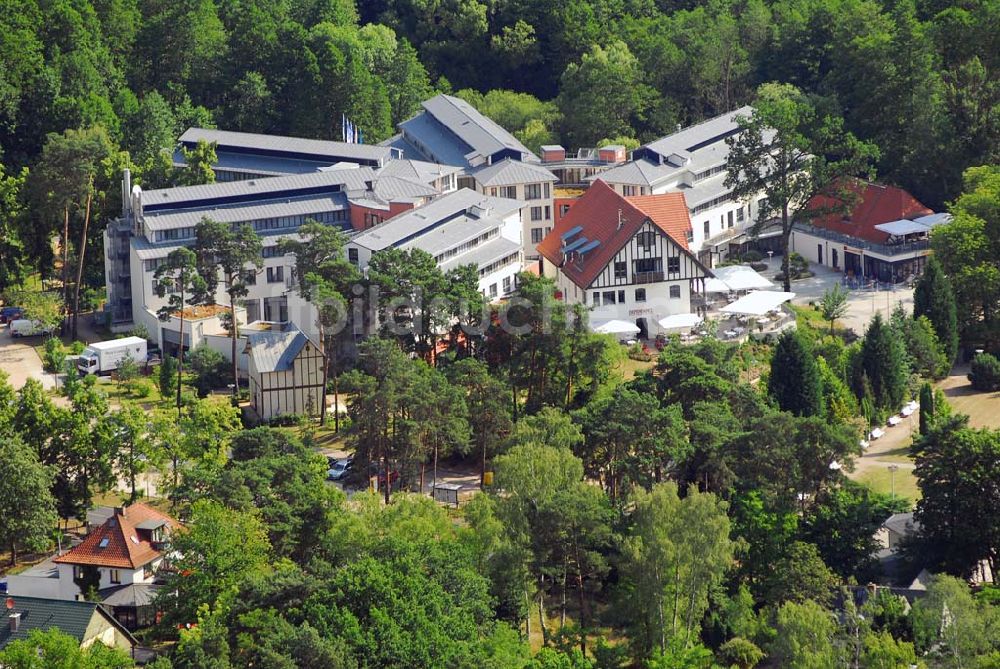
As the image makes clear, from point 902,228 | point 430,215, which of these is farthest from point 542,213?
point 902,228

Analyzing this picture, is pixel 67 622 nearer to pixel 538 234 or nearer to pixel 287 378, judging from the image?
pixel 287 378

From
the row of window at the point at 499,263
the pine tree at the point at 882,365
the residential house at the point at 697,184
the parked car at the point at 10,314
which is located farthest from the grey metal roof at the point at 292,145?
the pine tree at the point at 882,365

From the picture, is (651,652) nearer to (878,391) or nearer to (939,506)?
(939,506)

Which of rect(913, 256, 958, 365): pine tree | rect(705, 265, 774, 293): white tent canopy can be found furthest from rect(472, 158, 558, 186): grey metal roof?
rect(913, 256, 958, 365): pine tree

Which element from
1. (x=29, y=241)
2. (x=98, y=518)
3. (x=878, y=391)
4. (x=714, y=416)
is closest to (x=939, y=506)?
(x=714, y=416)

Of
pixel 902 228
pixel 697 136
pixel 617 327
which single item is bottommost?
pixel 617 327

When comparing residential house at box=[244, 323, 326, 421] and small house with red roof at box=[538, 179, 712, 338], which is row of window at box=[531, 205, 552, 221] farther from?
residential house at box=[244, 323, 326, 421]
